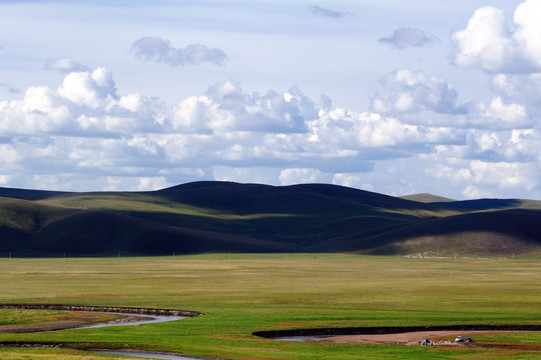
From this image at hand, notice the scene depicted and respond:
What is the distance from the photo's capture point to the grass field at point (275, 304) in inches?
2173

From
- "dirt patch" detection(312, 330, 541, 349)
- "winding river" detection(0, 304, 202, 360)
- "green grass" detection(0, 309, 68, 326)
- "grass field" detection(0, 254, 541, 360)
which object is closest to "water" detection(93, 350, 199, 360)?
"grass field" detection(0, 254, 541, 360)

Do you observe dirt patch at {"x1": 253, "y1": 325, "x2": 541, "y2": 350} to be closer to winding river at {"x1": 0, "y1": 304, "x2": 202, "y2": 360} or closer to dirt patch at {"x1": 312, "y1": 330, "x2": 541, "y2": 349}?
dirt patch at {"x1": 312, "y1": 330, "x2": 541, "y2": 349}

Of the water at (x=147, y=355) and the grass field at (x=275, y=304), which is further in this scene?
the grass field at (x=275, y=304)

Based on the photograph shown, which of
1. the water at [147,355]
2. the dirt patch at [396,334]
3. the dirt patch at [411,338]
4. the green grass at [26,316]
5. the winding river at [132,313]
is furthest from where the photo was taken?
the winding river at [132,313]

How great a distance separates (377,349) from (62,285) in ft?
214

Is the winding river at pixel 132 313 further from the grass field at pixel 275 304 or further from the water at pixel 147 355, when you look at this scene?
the water at pixel 147 355

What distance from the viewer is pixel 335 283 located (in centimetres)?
11731

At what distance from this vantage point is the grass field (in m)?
55.2

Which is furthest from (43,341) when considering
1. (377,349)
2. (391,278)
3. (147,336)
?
(391,278)

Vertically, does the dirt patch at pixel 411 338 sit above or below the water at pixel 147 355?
above

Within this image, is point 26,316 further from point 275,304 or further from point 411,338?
point 411,338

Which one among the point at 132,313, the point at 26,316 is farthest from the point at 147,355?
the point at 132,313

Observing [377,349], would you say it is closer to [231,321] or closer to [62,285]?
[231,321]

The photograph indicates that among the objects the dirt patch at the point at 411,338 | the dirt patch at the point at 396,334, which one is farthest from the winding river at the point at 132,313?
the dirt patch at the point at 411,338
